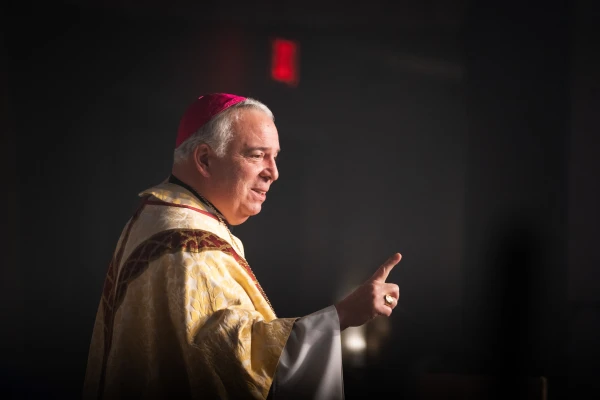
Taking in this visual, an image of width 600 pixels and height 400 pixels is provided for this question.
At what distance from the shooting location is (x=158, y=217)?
2.17 metres

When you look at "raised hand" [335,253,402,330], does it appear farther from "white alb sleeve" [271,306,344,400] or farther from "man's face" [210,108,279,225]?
"man's face" [210,108,279,225]

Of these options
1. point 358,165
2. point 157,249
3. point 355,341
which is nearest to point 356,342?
point 355,341

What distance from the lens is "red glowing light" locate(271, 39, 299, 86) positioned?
11.4ft

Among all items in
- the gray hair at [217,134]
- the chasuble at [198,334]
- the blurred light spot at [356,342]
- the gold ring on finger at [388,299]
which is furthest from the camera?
the blurred light spot at [356,342]

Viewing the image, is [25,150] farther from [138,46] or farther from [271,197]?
[271,197]

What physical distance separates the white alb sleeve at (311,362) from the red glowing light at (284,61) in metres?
1.81

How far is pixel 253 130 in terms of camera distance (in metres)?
2.35

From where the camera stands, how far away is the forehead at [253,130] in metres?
2.34

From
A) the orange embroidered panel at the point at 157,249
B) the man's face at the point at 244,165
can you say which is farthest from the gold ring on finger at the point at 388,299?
the man's face at the point at 244,165

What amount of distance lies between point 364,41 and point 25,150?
1968 millimetres

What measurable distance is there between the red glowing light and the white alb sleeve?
181cm

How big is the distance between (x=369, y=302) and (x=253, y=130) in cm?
80

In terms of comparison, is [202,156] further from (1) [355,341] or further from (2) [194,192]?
(1) [355,341]

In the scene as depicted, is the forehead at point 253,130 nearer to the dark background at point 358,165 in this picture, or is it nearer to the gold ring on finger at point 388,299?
the gold ring on finger at point 388,299
